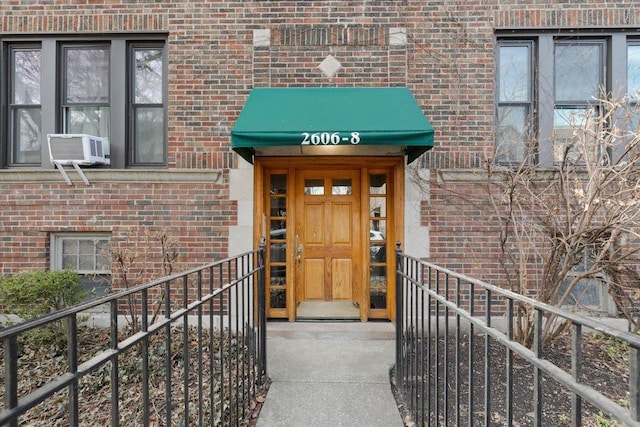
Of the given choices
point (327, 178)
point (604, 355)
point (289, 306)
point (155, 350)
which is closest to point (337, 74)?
point (327, 178)

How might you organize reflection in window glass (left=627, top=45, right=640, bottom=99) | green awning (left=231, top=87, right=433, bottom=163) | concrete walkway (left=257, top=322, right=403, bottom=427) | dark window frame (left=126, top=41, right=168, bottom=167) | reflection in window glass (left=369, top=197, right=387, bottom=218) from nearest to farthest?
concrete walkway (left=257, top=322, right=403, bottom=427) < green awning (left=231, top=87, right=433, bottom=163) < reflection in window glass (left=627, top=45, right=640, bottom=99) < dark window frame (left=126, top=41, right=168, bottom=167) < reflection in window glass (left=369, top=197, right=387, bottom=218)

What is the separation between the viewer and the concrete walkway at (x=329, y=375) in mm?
3331

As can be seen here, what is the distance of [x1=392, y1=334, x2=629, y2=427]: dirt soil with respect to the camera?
10.2 feet

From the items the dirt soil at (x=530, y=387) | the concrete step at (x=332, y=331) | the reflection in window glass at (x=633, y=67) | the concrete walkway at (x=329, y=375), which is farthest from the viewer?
the reflection in window glass at (x=633, y=67)

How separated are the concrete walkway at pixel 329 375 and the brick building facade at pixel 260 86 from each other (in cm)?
50

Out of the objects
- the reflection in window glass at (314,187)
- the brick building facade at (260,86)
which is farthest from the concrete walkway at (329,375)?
the reflection in window glass at (314,187)

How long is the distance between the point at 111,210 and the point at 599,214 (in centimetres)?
649

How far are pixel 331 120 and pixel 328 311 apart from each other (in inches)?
106

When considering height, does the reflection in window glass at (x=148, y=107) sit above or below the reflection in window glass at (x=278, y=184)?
above

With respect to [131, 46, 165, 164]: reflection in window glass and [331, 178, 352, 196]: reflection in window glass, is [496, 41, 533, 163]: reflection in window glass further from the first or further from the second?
[131, 46, 165, 164]: reflection in window glass

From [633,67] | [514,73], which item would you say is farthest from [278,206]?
[633,67]

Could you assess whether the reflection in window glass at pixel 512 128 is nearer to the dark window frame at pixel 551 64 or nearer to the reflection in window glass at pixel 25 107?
the dark window frame at pixel 551 64

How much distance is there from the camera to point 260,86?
519 cm

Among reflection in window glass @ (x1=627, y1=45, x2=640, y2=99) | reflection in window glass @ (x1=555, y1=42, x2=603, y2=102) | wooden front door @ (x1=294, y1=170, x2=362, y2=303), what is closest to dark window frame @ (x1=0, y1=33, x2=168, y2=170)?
wooden front door @ (x1=294, y1=170, x2=362, y2=303)
